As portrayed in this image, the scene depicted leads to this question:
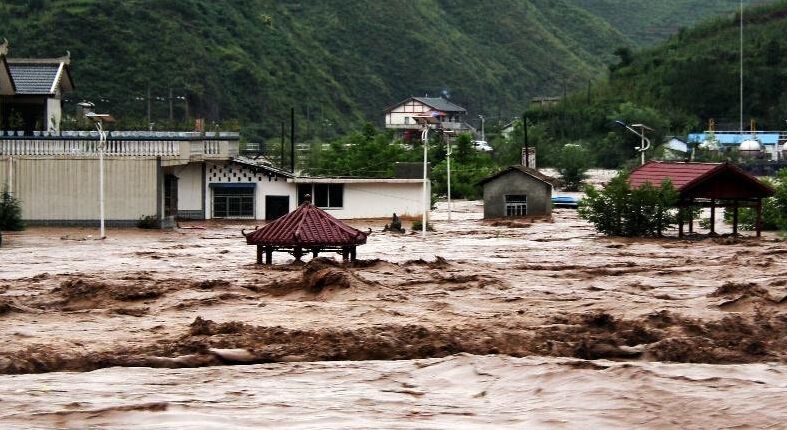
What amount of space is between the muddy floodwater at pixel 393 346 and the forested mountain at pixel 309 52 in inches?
1079

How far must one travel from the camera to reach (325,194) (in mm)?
50531

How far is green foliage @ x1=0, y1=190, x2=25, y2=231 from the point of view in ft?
136

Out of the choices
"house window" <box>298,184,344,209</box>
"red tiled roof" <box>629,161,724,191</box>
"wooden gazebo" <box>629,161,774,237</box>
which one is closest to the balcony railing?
"house window" <box>298,184,344,209</box>

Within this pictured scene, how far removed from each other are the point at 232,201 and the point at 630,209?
14.8 metres

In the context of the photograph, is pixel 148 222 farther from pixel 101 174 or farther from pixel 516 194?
pixel 516 194

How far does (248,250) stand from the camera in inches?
1409

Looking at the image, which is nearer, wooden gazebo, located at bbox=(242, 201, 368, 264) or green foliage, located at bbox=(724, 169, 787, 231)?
wooden gazebo, located at bbox=(242, 201, 368, 264)

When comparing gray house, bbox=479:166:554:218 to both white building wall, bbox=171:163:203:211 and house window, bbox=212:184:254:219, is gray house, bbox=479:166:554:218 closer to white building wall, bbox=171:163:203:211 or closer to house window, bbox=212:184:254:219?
house window, bbox=212:184:254:219

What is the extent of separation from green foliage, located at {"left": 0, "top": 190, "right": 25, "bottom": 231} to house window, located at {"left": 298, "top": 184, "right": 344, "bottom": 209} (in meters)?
11.1

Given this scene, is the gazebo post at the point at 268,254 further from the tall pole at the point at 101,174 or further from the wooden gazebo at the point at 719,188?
the wooden gazebo at the point at 719,188

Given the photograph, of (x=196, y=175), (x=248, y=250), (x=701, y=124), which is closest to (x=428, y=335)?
(x=248, y=250)

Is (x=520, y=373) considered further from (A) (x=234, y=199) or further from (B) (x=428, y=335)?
(A) (x=234, y=199)

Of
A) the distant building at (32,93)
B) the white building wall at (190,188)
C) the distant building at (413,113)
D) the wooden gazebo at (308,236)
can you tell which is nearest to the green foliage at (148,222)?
the white building wall at (190,188)

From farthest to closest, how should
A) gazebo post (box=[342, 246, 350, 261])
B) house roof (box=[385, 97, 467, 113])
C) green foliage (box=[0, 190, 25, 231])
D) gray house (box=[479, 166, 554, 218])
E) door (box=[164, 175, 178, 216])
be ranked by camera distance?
house roof (box=[385, 97, 467, 113]), gray house (box=[479, 166, 554, 218]), door (box=[164, 175, 178, 216]), green foliage (box=[0, 190, 25, 231]), gazebo post (box=[342, 246, 350, 261])
